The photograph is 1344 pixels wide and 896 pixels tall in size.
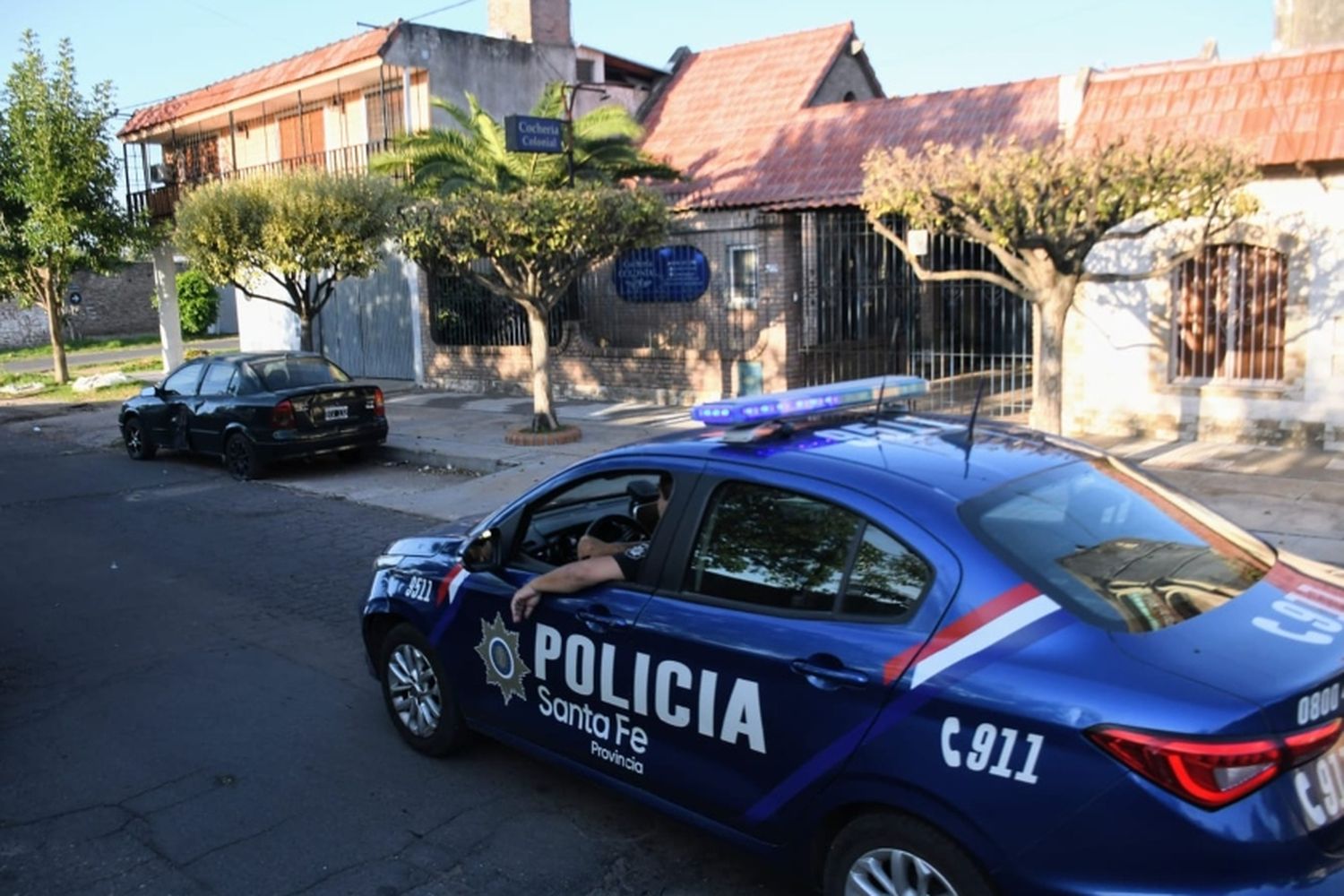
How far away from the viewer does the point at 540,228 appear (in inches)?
492

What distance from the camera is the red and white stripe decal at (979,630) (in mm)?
2926

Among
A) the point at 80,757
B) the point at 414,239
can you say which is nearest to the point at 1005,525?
the point at 80,757

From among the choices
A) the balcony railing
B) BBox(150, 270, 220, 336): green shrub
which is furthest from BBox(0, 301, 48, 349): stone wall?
the balcony railing

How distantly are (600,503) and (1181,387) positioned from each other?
31.3 feet

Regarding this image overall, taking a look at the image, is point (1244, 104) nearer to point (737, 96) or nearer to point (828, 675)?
point (737, 96)

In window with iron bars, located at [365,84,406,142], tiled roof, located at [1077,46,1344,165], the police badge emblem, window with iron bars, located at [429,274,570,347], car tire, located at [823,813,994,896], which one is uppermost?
window with iron bars, located at [365,84,406,142]

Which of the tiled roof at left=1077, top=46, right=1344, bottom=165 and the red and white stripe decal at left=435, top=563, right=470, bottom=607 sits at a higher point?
the tiled roof at left=1077, top=46, right=1344, bottom=165

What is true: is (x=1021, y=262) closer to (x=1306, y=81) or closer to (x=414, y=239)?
(x=1306, y=81)

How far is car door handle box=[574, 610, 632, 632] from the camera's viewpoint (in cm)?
383

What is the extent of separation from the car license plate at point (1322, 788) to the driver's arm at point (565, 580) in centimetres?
215

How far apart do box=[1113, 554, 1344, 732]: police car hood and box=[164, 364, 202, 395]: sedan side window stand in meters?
13.5

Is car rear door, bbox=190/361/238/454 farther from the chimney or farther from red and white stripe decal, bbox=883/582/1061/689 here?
red and white stripe decal, bbox=883/582/1061/689

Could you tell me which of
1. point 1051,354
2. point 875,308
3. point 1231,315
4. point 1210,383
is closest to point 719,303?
point 875,308

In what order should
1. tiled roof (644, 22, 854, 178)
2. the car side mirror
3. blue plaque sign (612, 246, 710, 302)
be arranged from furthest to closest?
tiled roof (644, 22, 854, 178) → blue plaque sign (612, 246, 710, 302) → the car side mirror
